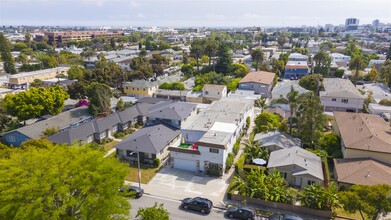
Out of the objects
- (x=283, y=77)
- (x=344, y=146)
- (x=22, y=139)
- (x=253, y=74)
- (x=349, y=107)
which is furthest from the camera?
(x=283, y=77)

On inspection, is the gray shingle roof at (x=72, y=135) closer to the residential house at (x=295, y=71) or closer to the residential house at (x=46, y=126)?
the residential house at (x=46, y=126)

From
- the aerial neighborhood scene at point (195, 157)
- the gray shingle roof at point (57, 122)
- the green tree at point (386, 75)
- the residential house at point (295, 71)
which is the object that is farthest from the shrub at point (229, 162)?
the residential house at point (295, 71)

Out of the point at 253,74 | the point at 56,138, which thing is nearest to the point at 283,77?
the point at 253,74

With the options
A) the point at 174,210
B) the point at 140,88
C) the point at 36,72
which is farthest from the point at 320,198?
the point at 36,72

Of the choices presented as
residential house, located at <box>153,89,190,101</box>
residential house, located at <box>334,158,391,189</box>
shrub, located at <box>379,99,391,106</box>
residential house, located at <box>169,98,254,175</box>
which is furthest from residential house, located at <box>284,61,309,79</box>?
residential house, located at <box>334,158,391,189</box>

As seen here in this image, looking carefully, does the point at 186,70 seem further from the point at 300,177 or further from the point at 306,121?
the point at 300,177

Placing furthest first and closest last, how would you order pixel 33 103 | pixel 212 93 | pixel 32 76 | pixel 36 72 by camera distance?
1. pixel 36 72
2. pixel 32 76
3. pixel 212 93
4. pixel 33 103

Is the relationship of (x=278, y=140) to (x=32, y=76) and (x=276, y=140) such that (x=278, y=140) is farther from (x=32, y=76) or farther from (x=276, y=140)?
(x=32, y=76)
